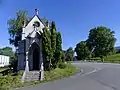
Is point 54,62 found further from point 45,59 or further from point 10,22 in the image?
point 10,22

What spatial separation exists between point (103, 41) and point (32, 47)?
5557 cm

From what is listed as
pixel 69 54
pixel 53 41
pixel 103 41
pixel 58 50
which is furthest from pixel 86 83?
pixel 69 54

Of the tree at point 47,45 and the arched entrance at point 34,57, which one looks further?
the arched entrance at point 34,57

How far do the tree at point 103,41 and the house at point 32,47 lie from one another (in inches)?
2130

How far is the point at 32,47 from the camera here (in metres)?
40.1

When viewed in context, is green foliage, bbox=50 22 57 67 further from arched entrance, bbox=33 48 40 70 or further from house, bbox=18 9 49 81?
arched entrance, bbox=33 48 40 70

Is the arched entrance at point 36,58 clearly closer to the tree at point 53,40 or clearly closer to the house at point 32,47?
the house at point 32,47

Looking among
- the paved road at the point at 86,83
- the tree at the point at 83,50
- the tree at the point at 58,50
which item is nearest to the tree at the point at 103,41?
the tree at the point at 83,50

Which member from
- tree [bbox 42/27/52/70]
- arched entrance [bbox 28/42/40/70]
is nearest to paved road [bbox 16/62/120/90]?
tree [bbox 42/27/52/70]

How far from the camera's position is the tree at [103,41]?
90750 mm

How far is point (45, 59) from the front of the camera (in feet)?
129

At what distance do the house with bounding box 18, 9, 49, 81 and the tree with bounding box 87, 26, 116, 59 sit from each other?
54.1 meters

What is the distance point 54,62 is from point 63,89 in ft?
66.8

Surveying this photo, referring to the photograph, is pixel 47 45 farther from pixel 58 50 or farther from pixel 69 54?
pixel 69 54
